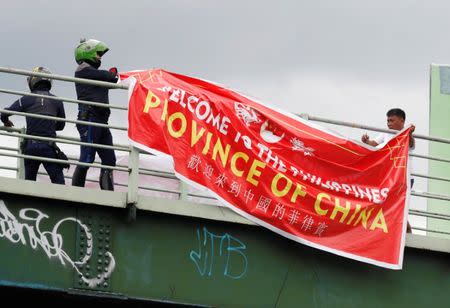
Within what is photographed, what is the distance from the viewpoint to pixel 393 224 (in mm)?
16891

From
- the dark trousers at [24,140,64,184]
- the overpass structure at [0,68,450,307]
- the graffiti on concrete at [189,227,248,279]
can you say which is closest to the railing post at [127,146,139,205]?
the overpass structure at [0,68,450,307]

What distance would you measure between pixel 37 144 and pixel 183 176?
1961 mm

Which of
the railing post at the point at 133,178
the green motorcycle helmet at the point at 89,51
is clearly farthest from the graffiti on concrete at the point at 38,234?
the green motorcycle helmet at the point at 89,51

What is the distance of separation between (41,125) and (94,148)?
709mm

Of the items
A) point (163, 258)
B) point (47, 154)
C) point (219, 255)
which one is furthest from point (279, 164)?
point (47, 154)

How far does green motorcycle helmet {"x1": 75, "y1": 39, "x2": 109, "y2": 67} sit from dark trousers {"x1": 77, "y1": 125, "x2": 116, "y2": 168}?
2.58 feet

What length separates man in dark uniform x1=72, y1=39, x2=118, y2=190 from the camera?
53.5ft

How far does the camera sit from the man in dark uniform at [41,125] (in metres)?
16.5

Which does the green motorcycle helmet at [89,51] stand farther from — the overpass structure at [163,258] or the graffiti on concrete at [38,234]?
the graffiti on concrete at [38,234]

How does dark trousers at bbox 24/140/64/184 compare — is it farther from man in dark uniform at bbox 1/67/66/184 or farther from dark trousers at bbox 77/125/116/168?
dark trousers at bbox 77/125/116/168

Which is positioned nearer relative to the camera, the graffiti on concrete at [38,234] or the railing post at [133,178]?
the graffiti on concrete at [38,234]

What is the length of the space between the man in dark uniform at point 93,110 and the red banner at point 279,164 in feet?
1.23

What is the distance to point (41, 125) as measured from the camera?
54.1 ft

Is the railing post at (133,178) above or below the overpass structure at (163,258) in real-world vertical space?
above
